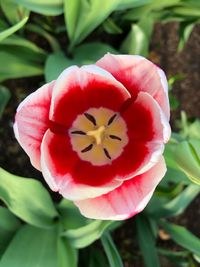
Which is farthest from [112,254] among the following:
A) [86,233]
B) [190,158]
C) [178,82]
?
[178,82]

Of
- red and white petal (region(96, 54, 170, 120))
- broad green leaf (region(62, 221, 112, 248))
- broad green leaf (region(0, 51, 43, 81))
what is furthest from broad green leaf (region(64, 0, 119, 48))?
broad green leaf (region(62, 221, 112, 248))

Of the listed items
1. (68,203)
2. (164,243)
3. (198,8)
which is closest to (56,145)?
(68,203)

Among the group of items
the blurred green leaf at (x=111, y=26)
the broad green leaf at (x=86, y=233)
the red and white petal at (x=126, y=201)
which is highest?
the red and white petal at (x=126, y=201)

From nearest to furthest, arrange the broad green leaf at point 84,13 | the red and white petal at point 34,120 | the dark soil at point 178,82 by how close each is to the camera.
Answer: the red and white petal at point 34,120 → the broad green leaf at point 84,13 → the dark soil at point 178,82

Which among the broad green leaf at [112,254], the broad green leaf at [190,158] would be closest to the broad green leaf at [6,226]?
the broad green leaf at [112,254]

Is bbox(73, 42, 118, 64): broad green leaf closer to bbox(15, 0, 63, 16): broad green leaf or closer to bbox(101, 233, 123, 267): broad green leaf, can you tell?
bbox(15, 0, 63, 16): broad green leaf

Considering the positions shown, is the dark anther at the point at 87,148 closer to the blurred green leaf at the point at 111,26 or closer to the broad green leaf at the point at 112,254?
the broad green leaf at the point at 112,254
